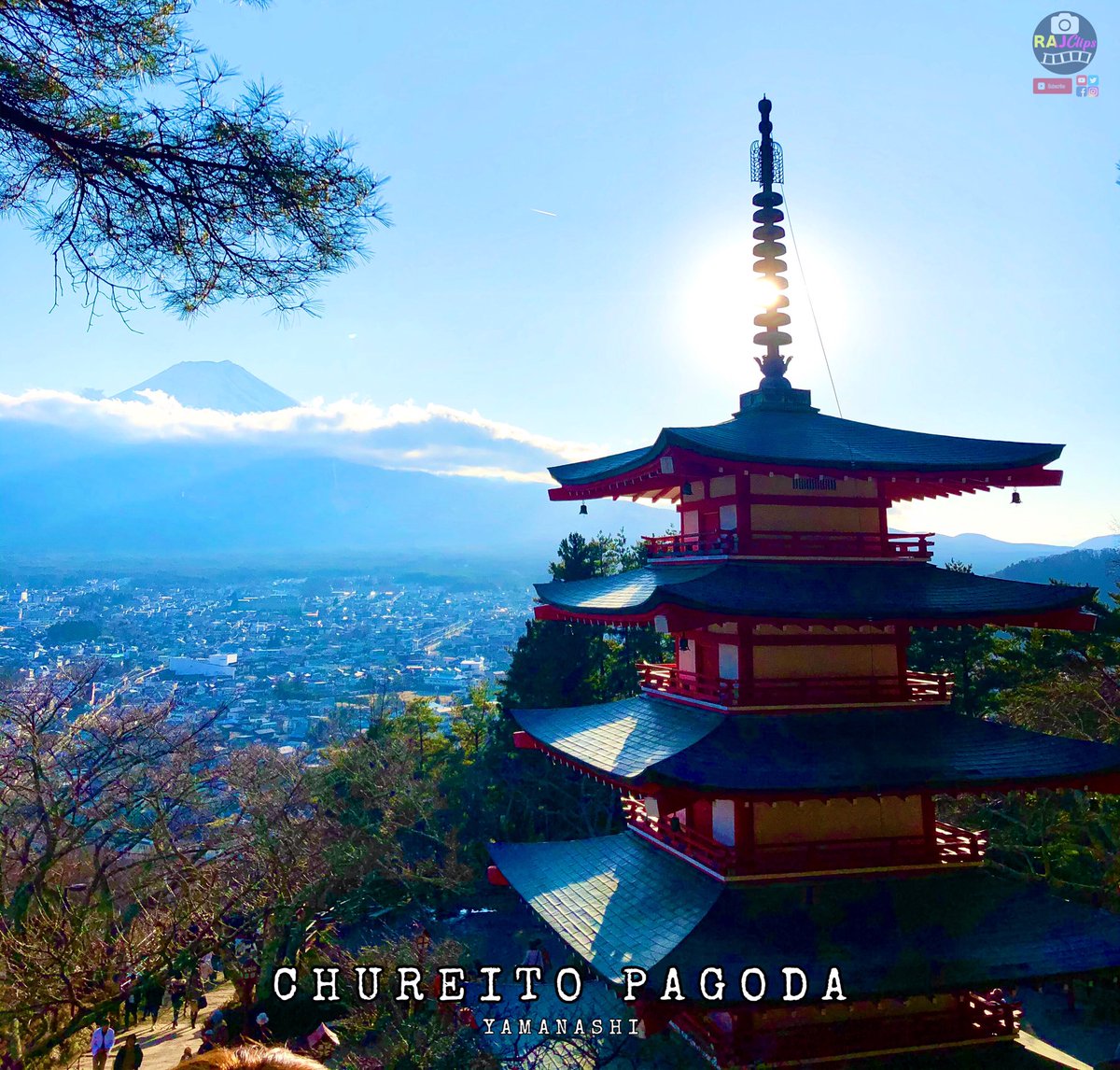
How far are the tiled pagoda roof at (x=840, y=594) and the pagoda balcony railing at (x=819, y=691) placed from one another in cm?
124

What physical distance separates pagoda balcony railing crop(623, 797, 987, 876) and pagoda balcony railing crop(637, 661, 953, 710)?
66.2 inches

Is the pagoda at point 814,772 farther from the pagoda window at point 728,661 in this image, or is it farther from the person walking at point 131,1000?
the person walking at point 131,1000

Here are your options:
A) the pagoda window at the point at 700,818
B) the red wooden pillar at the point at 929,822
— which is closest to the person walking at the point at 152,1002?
the pagoda window at the point at 700,818

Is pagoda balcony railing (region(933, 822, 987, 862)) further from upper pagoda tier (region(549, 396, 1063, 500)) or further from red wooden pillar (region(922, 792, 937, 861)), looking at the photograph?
upper pagoda tier (region(549, 396, 1063, 500))

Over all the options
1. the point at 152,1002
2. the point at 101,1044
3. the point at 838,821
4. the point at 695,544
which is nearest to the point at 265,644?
the point at 152,1002

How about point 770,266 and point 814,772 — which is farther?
point 770,266

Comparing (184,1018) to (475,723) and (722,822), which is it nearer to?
(475,723)

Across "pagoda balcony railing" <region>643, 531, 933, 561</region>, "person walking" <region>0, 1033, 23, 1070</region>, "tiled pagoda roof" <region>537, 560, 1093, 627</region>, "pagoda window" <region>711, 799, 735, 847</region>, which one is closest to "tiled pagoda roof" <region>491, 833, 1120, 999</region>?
"pagoda window" <region>711, 799, 735, 847</region>

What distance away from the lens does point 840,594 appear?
10.3m

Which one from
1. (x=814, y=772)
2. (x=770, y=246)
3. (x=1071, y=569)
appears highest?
(x=770, y=246)

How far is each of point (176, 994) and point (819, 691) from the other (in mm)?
18970

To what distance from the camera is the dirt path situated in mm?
16125

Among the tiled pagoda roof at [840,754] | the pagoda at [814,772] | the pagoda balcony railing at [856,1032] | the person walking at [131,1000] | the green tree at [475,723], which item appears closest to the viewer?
the pagoda at [814,772]

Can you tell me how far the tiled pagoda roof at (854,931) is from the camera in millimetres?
8500
